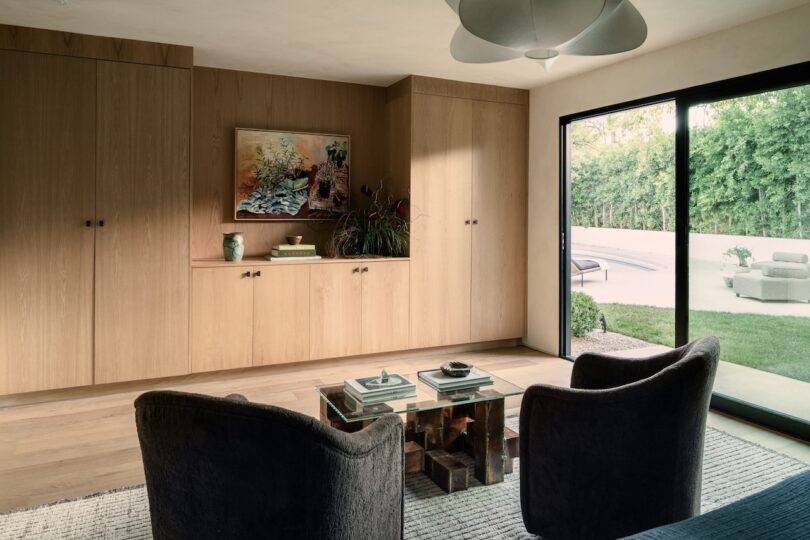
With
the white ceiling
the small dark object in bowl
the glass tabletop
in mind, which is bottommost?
the glass tabletop

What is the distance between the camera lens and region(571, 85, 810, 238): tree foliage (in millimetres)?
3221

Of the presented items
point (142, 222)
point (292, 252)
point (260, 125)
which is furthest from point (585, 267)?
point (142, 222)

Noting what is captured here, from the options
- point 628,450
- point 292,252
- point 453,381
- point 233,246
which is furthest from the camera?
point 292,252

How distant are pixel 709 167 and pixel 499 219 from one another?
186 centimetres

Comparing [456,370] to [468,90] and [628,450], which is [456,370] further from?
[468,90]

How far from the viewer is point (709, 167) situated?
364 cm

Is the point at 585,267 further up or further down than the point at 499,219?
further down

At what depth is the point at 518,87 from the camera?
5.11m

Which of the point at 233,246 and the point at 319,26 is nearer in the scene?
the point at 319,26

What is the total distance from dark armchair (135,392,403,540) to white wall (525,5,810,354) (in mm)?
3260

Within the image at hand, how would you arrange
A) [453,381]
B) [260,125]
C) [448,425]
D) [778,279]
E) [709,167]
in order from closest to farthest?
1. [453,381]
2. [448,425]
3. [778,279]
4. [709,167]
5. [260,125]

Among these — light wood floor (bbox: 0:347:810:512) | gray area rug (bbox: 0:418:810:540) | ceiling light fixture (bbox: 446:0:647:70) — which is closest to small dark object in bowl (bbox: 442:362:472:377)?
gray area rug (bbox: 0:418:810:540)

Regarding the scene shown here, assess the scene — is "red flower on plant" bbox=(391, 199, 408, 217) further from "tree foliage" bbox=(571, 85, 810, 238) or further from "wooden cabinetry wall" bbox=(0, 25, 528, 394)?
"tree foliage" bbox=(571, 85, 810, 238)

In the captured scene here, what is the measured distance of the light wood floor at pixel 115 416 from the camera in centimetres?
271
